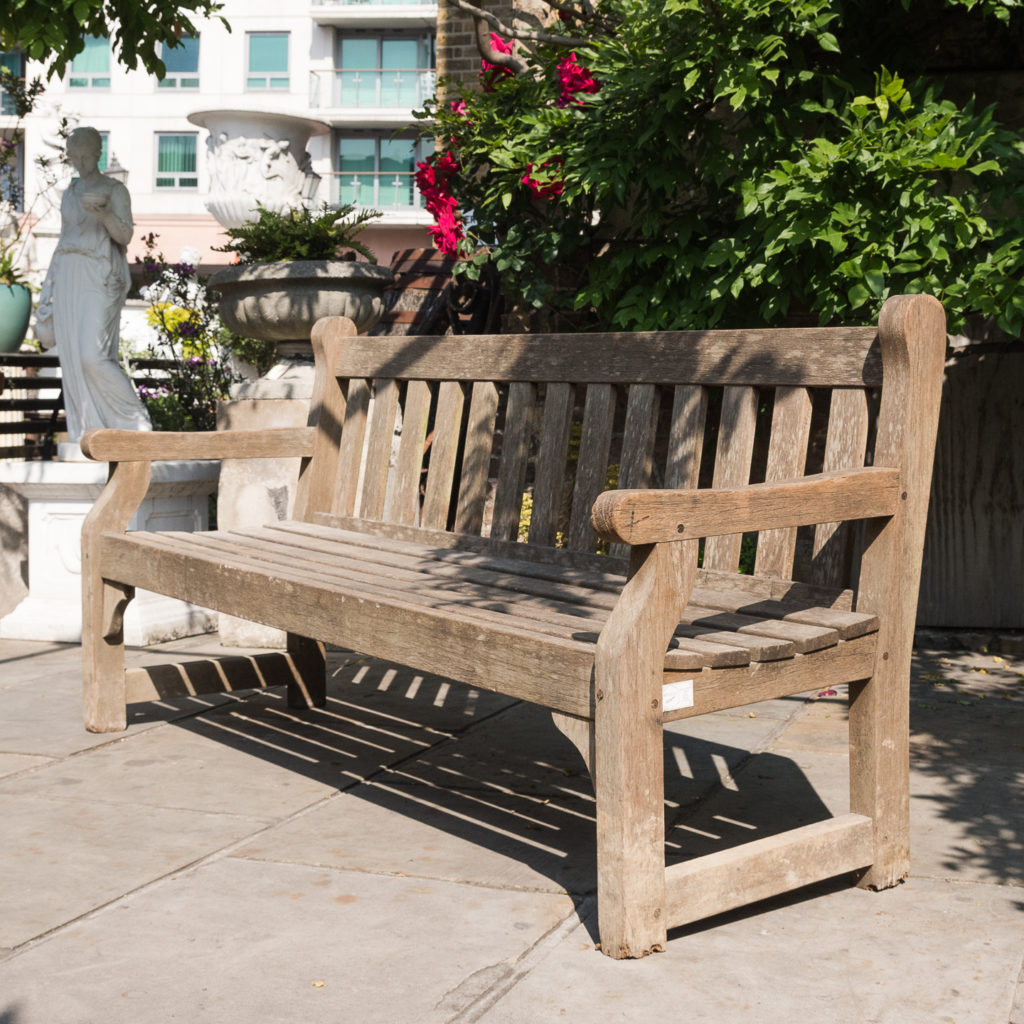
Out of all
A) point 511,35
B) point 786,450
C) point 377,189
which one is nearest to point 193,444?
point 786,450

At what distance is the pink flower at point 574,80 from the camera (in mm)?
5887

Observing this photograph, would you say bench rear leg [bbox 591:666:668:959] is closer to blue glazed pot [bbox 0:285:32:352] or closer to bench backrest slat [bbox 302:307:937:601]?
bench backrest slat [bbox 302:307:937:601]

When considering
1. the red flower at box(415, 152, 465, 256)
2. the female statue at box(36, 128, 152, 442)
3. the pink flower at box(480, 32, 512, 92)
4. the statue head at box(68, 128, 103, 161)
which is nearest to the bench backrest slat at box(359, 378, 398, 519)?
the red flower at box(415, 152, 465, 256)

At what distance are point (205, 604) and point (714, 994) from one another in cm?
182

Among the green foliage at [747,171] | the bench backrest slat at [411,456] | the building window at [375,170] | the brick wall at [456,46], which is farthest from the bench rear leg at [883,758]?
the building window at [375,170]

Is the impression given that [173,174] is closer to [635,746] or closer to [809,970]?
[635,746]

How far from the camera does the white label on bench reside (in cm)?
255

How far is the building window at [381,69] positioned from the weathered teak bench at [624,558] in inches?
1409

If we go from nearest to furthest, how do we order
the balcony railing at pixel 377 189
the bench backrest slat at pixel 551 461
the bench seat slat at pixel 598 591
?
the bench seat slat at pixel 598 591, the bench backrest slat at pixel 551 461, the balcony railing at pixel 377 189

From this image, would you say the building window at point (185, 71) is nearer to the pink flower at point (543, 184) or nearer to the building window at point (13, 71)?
the building window at point (13, 71)

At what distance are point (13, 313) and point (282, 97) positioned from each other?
1220 inches

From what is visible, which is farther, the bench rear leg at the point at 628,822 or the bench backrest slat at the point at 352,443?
the bench backrest slat at the point at 352,443

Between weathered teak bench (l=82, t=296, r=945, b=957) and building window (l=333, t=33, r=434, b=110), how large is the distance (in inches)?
1409

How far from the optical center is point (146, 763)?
3.94 meters
